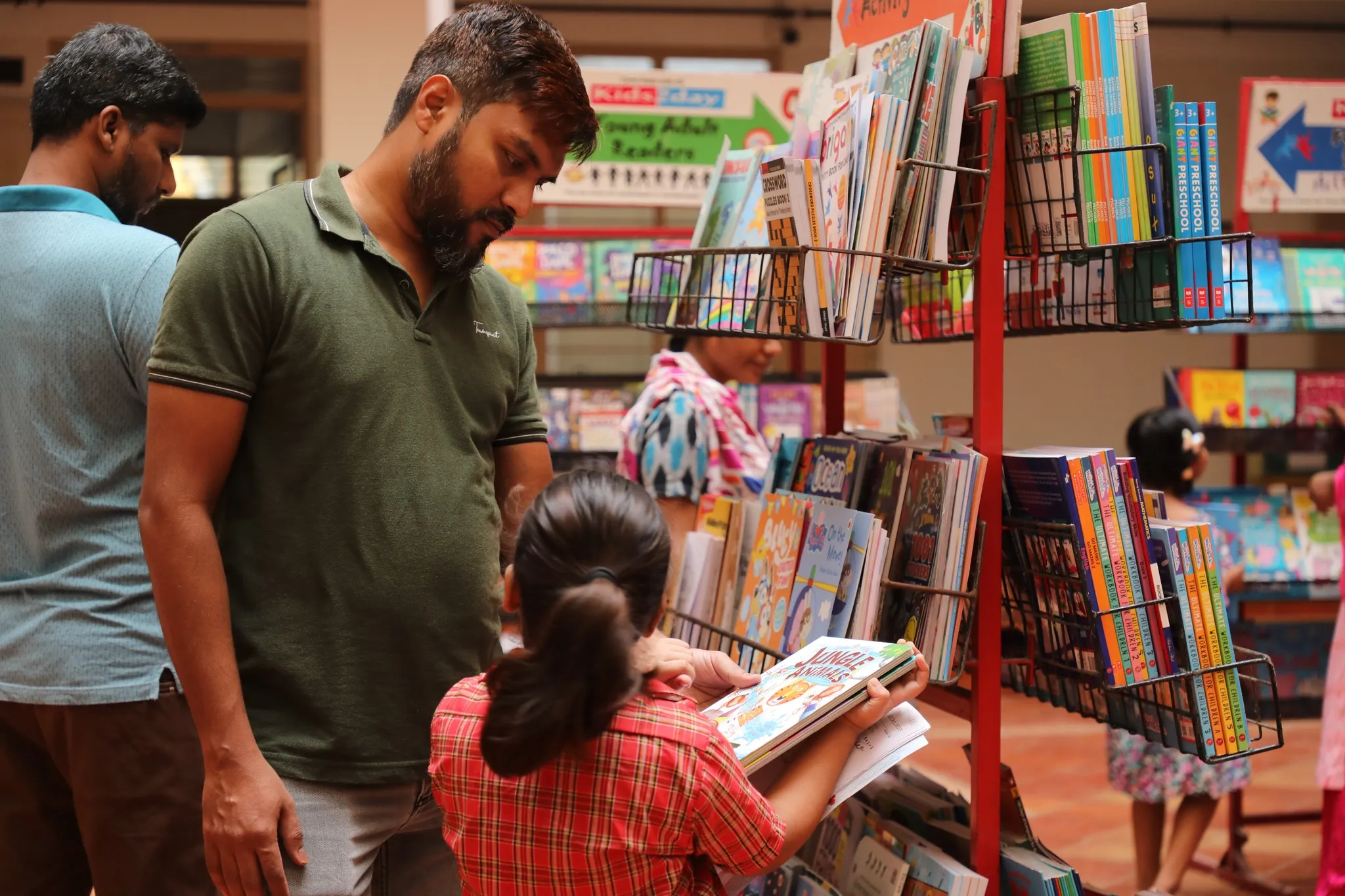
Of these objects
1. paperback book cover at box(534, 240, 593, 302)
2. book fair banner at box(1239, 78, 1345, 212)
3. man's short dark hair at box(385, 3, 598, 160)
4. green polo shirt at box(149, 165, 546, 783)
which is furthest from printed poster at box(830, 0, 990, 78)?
book fair banner at box(1239, 78, 1345, 212)

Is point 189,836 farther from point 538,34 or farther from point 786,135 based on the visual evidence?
point 786,135

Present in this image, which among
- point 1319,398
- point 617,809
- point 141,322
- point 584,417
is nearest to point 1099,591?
point 617,809

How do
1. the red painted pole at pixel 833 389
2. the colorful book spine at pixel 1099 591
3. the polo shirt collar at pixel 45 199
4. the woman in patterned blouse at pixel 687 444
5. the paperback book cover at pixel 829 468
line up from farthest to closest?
the woman in patterned blouse at pixel 687 444, the red painted pole at pixel 833 389, the paperback book cover at pixel 829 468, the polo shirt collar at pixel 45 199, the colorful book spine at pixel 1099 591

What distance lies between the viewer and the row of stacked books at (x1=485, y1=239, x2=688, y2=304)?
442cm

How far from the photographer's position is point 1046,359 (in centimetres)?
807

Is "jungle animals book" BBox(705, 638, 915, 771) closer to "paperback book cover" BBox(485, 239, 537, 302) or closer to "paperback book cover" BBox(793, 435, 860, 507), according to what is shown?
"paperback book cover" BBox(793, 435, 860, 507)

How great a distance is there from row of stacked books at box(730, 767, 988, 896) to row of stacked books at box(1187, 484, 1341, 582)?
264cm

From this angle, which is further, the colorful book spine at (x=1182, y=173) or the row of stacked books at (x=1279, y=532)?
the row of stacked books at (x=1279, y=532)

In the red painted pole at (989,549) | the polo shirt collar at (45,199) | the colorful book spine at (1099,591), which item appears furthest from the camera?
the polo shirt collar at (45,199)

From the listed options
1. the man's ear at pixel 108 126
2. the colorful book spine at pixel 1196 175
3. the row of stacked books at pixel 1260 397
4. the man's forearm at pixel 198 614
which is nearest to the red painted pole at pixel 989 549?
the colorful book spine at pixel 1196 175

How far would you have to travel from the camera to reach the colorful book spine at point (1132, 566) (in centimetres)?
165

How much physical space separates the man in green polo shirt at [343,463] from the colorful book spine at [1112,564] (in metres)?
0.81

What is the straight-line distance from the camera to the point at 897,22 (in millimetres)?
1937

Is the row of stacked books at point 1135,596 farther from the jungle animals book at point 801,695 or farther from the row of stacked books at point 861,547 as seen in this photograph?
the jungle animals book at point 801,695
